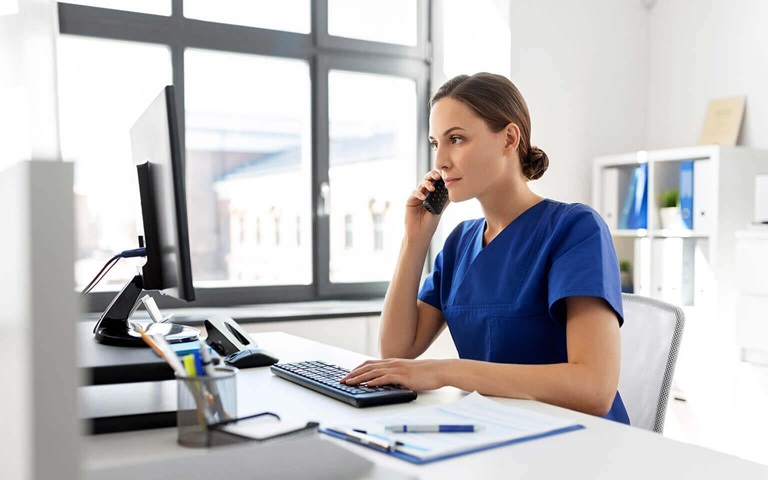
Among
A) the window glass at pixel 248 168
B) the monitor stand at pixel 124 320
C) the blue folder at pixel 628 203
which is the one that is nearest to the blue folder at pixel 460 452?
the monitor stand at pixel 124 320

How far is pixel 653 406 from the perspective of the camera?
138 centimetres

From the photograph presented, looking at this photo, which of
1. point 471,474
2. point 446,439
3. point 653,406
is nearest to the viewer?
point 471,474

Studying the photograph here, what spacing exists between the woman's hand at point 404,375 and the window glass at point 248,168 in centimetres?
196

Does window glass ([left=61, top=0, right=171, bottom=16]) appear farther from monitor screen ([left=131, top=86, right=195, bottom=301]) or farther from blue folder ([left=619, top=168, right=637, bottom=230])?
blue folder ([left=619, top=168, right=637, bottom=230])

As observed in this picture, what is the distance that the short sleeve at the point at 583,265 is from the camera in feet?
4.22

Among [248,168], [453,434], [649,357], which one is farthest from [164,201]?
[248,168]

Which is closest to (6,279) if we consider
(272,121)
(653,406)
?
(653,406)

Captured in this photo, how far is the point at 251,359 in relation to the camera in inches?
58.2

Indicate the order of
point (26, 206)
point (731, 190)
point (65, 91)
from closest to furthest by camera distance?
point (26, 206), point (65, 91), point (731, 190)

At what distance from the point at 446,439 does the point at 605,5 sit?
3125 mm

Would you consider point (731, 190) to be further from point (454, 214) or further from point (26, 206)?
point (26, 206)

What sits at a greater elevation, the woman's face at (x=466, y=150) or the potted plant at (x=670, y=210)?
the woman's face at (x=466, y=150)

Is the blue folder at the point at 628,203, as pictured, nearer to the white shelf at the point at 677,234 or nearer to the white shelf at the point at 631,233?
the white shelf at the point at 631,233

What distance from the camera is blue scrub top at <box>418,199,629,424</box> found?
4.33 feet
